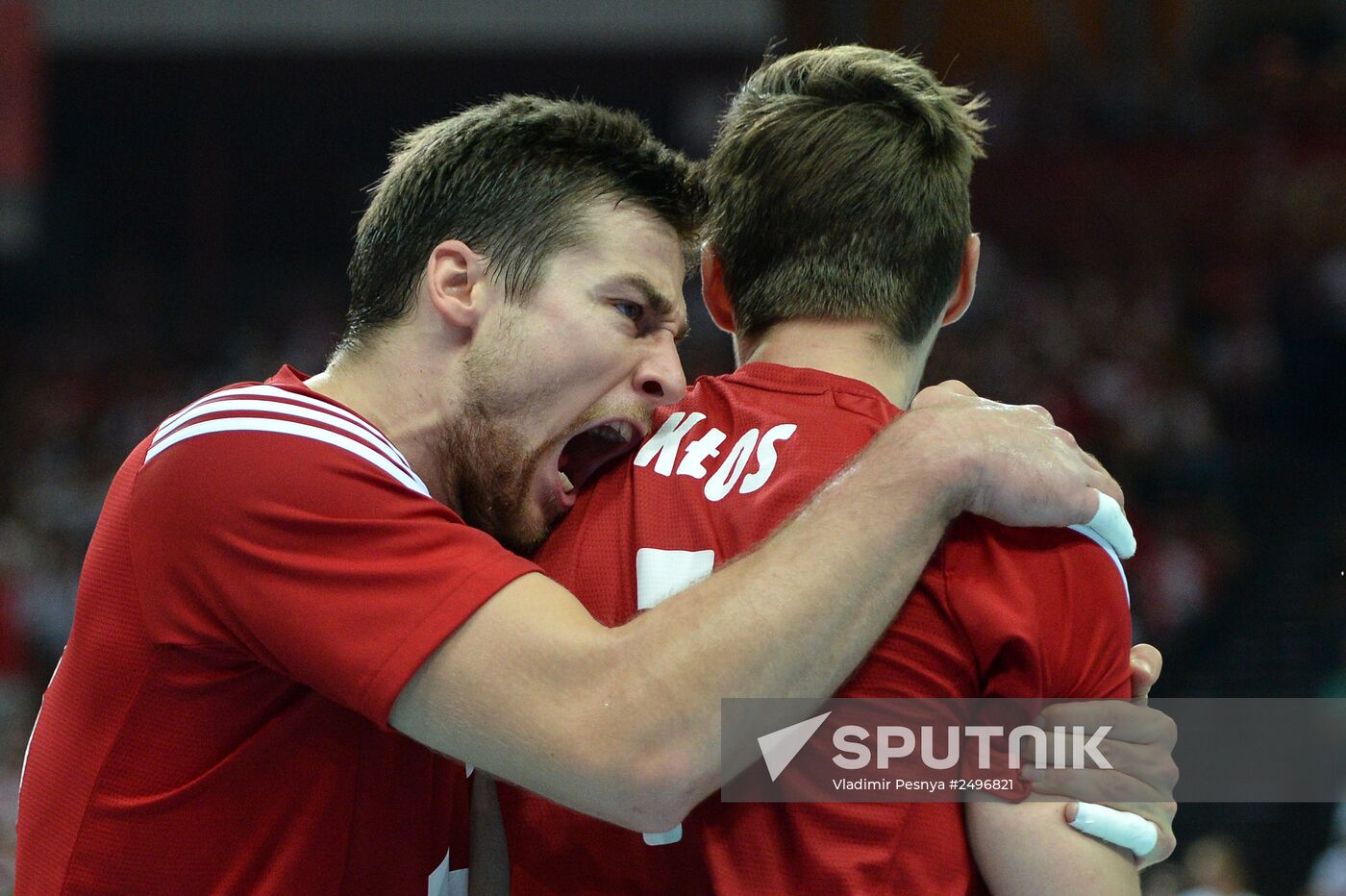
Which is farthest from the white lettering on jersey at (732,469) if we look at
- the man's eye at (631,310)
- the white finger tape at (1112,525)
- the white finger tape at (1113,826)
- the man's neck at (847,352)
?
the white finger tape at (1113,826)

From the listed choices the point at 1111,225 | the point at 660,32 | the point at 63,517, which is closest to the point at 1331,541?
the point at 1111,225

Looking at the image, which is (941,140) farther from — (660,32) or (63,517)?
(660,32)

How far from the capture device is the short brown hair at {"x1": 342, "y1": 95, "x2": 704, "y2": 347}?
2.37 m

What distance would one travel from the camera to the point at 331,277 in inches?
556

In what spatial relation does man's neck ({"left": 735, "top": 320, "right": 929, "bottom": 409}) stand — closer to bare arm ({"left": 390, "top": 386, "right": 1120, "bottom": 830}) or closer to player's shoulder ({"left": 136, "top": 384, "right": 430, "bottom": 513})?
bare arm ({"left": 390, "top": 386, "right": 1120, "bottom": 830})

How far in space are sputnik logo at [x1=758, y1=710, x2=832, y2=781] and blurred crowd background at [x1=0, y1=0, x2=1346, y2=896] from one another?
592cm

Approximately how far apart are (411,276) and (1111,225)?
34.4 feet

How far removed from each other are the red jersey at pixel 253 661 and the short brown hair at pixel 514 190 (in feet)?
1.05

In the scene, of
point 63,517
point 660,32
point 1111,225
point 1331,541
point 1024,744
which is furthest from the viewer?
point 660,32

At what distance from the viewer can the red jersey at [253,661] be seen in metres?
1.91

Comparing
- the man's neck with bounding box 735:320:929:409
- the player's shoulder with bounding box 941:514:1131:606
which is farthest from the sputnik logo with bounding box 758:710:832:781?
the man's neck with bounding box 735:320:929:409

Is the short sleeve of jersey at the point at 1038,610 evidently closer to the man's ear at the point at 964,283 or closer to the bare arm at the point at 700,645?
the bare arm at the point at 700,645

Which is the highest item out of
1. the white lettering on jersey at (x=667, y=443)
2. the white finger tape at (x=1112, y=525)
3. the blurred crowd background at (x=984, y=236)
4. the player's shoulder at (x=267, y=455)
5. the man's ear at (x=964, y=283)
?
the man's ear at (x=964, y=283)

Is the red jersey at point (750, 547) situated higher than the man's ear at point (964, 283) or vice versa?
the man's ear at point (964, 283)
